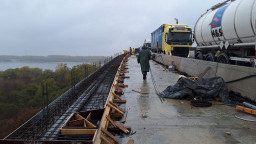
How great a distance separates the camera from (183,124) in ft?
15.4

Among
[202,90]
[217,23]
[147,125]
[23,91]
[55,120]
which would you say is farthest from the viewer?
[23,91]

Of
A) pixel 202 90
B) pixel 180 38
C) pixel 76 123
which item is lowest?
pixel 76 123

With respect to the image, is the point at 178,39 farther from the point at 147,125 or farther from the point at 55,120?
the point at 147,125

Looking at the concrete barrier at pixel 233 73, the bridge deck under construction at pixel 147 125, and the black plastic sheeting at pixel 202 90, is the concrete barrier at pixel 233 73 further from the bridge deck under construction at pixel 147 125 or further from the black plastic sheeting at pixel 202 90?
the bridge deck under construction at pixel 147 125

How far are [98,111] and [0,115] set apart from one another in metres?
57.6

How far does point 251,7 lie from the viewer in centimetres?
825

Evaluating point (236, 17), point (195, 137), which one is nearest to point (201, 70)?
point (236, 17)

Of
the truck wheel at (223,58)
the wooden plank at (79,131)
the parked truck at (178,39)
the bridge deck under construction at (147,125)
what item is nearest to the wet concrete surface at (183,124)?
the bridge deck under construction at (147,125)

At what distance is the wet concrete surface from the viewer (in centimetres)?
391

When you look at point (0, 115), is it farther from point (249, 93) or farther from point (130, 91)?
point (249, 93)

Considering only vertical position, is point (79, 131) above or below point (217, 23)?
below

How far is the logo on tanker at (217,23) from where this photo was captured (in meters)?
10.6

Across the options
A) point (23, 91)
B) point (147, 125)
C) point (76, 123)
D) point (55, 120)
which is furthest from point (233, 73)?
point (23, 91)

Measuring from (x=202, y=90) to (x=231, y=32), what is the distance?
4299 mm
